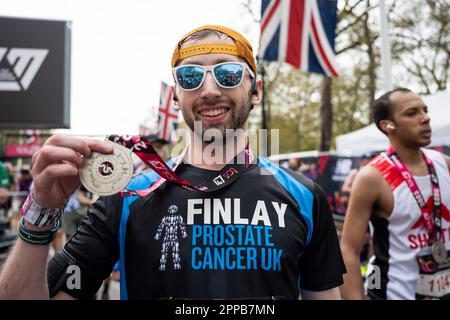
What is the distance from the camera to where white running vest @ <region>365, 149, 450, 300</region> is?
2.89 metres

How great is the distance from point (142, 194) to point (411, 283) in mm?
2069

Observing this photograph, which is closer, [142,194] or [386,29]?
[142,194]

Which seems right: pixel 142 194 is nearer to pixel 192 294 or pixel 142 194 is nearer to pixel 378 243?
pixel 192 294

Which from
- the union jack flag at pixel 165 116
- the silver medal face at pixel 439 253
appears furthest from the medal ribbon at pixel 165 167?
the union jack flag at pixel 165 116

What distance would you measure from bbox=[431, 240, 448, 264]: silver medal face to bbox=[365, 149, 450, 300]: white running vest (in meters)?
0.04

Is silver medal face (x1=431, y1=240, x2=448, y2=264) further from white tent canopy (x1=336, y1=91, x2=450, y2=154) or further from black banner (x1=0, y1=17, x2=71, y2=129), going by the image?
white tent canopy (x1=336, y1=91, x2=450, y2=154)

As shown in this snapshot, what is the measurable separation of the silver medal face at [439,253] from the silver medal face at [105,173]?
2295mm

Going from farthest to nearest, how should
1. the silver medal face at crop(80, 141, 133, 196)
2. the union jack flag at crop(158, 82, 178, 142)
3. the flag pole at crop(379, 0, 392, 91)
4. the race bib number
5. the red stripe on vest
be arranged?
1. the union jack flag at crop(158, 82, 178, 142)
2. the flag pole at crop(379, 0, 392, 91)
3. the red stripe on vest
4. the race bib number
5. the silver medal face at crop(80, 141, 133, 196)

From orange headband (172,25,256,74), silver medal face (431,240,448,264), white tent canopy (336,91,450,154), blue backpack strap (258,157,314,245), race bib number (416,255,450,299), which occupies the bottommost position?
race bib number (416,255,450,299)

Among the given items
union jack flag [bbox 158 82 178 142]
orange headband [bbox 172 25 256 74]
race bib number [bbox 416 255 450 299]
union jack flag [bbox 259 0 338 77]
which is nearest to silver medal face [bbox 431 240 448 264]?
race bib number [bbox 416 255 450 299]

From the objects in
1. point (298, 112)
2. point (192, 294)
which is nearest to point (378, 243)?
point (192, 294)

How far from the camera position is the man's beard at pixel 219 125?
5.47 ft

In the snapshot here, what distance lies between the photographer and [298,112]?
27.4 meters

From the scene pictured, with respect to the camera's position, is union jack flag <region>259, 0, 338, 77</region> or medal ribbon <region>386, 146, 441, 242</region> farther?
union jack flag <region>259, 0, 338, 77</region>
